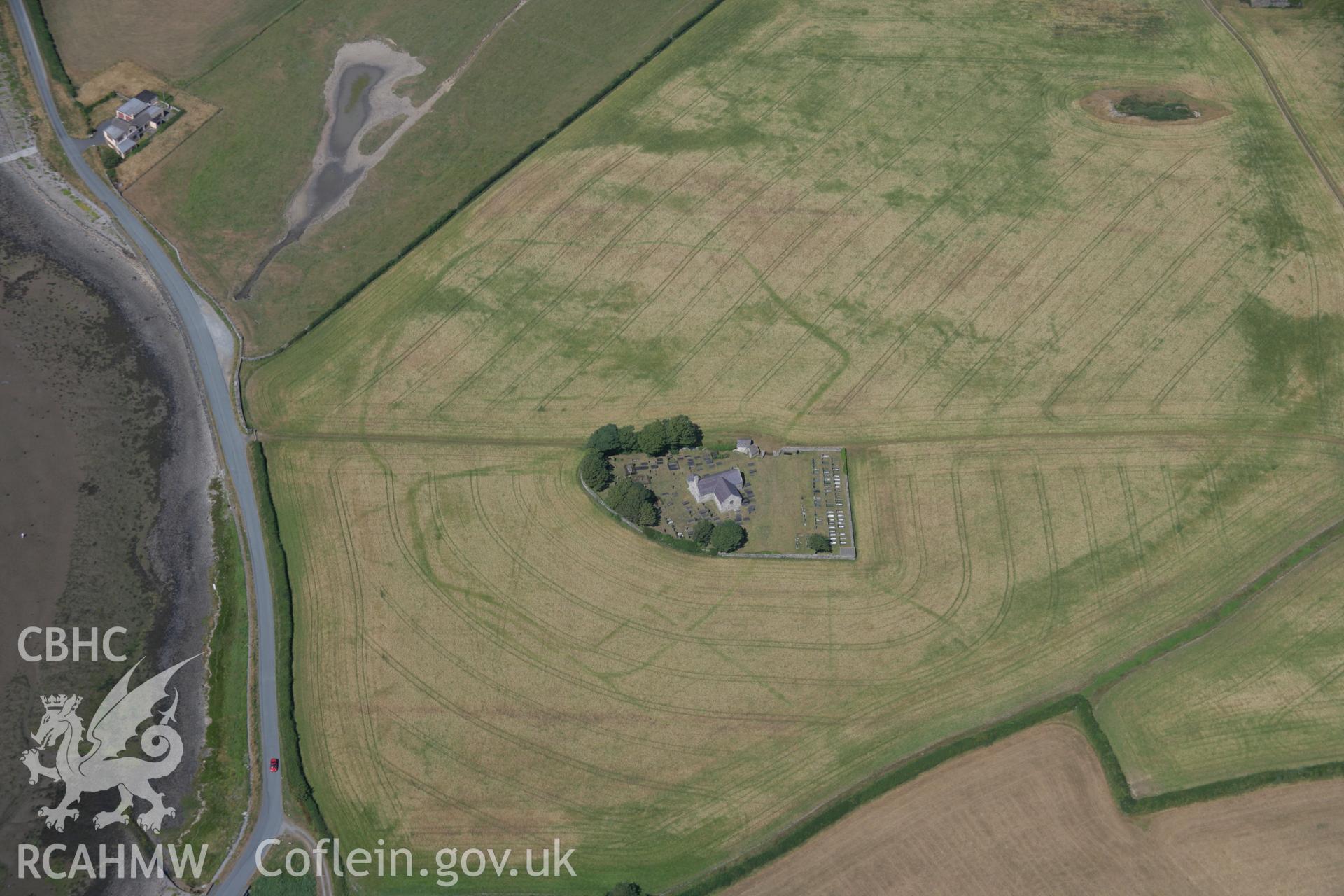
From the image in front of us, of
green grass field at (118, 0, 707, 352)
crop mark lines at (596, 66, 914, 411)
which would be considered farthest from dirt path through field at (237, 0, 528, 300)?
crop mark lines at (596, 66, 914, 411)

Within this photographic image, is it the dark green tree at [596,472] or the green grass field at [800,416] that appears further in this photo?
the dark green tree at [596,472]

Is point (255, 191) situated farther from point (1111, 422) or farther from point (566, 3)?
point (1111, 422)

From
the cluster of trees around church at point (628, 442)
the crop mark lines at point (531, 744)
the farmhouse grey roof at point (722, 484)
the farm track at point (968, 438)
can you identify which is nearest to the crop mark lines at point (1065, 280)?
the farm track at point (968, 438)

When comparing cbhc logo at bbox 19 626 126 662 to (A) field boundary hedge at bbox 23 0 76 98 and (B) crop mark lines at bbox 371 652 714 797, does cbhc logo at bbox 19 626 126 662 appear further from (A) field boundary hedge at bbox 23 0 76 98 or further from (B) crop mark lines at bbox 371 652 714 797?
(A) field boundary hedge at bbox 23 0 76 98

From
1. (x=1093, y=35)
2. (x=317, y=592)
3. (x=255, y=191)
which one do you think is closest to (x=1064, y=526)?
(x=317, y=592)

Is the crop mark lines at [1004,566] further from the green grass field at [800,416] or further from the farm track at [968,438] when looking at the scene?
the farm track at [968,438]

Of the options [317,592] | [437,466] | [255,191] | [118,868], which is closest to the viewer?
[118,868]
